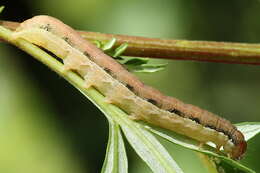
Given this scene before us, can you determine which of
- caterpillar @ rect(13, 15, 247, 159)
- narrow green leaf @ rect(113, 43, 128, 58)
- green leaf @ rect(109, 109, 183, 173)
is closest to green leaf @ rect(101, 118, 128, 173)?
green leaf @ rect(109, 109, 183, 173)

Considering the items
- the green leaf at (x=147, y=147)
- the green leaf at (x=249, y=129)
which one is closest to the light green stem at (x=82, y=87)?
the green leaf at (x=147, y=147)

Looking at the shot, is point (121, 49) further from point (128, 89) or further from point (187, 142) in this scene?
point (187, 142)

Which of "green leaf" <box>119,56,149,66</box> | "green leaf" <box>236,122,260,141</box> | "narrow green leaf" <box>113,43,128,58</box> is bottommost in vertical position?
"green leaf" <box>236,122,260,141</box>

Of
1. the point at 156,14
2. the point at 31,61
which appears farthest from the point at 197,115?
the point at 31,61

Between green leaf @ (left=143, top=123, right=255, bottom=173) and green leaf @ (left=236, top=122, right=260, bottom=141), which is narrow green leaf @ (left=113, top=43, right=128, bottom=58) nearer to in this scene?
green leaf @ (left=143, top=123, right=255, bottom=173)

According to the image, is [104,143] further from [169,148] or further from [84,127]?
[169,148]

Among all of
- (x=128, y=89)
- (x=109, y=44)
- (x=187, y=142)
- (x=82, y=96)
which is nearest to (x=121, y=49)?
(x=109, y=44)
